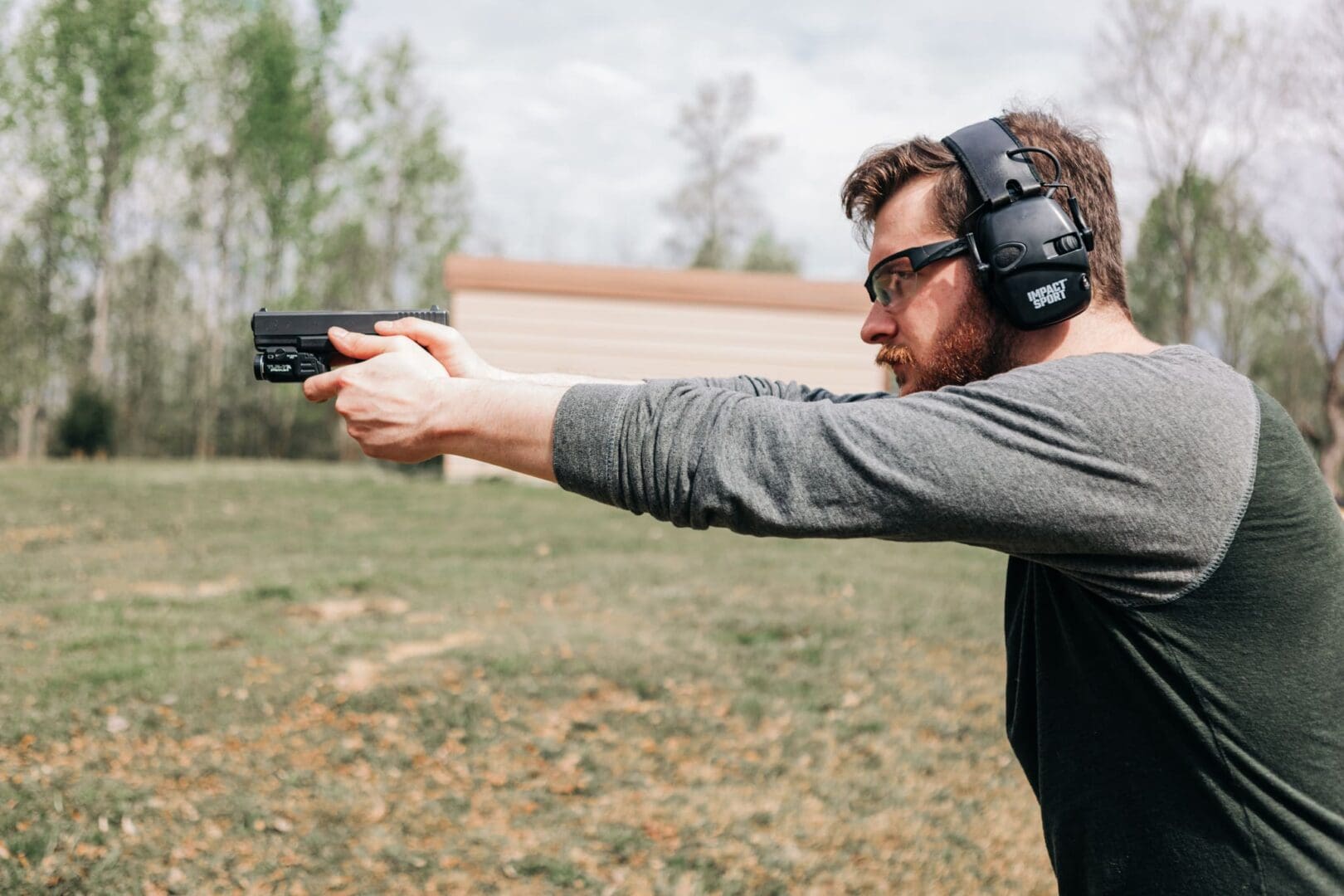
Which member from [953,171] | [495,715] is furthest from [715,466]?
[495,715]

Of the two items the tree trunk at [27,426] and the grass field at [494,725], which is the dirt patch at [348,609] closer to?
the grass field at [494,725]

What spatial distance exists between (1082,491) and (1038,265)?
49 centimetres

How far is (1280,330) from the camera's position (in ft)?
94.2

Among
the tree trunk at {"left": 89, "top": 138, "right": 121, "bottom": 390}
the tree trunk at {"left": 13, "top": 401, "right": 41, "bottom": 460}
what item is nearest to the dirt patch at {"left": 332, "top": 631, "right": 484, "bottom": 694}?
the tree trunk at {"left": 89, "top": 138, "right": 121, "bottom": 390}

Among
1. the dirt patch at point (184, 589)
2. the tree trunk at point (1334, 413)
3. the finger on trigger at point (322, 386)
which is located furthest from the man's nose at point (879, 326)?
the tree trunk at point (1334, 413)

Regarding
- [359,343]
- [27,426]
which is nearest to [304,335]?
[359,343]

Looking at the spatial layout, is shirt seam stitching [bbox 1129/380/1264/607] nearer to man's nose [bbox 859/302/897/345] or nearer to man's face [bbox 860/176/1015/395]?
man's face [bbox 860/176/1015/395]

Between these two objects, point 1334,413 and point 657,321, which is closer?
point 657,321

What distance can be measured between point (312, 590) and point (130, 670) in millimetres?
Answer: 2582

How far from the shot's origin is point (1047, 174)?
2078 millimetres

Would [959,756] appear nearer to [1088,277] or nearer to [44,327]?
[1088,277]

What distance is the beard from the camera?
2.09 m

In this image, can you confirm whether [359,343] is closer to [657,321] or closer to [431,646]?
[431,646]

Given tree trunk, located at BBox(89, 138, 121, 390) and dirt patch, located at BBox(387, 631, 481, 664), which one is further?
tree trunk, located at BBox(89, 138, 121, 390)
